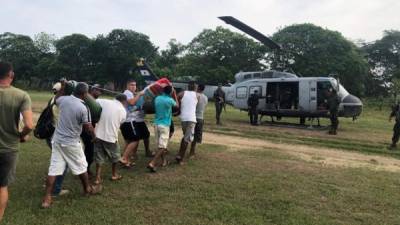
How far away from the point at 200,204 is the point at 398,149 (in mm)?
8492

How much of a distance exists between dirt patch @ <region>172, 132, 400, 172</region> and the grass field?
14 centimetres

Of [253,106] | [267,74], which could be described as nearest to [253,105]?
[253,106]

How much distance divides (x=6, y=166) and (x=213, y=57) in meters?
48.1

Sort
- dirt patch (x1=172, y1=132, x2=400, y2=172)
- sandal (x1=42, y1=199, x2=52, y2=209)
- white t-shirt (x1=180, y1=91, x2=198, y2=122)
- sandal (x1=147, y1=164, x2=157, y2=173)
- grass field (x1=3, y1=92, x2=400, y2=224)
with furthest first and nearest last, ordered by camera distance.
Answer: dirt patch (x1=172, y1=132, x2=400, y2=172) < white t-shirt (x1=180, y1=91, x2=198, y2=122) < sandal (x1=147, y1=164, x2=157, y2=173) < sandal (x1=42, y1=199, x2=52, y2=209) < grass field (x1=3, y1=92, x2=400, y2=224)

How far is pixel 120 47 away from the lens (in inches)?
2562

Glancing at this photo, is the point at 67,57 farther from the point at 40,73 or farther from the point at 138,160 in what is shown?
the point at 138,160

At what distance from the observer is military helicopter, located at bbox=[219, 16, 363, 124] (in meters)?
15.9

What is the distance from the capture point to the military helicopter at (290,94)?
15883mm

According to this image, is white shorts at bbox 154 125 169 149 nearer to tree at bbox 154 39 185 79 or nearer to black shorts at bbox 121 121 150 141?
black shorts at bbox 121 121 150 141

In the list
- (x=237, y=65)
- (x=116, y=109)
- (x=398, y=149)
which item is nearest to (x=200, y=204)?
(x=116, y=109)

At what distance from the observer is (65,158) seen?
212 inches

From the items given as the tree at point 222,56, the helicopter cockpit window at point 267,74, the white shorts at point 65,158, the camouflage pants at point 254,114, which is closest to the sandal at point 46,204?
the white shorts at point 65,158

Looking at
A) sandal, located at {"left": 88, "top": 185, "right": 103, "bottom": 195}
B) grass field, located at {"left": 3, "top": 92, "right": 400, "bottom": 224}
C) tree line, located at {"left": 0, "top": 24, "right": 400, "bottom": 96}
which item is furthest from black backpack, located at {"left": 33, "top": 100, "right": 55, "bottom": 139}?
tree line, located at {"left": 0, "top": 24, "right": 400, "bottom": 96}

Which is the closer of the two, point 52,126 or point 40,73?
point 52,126
